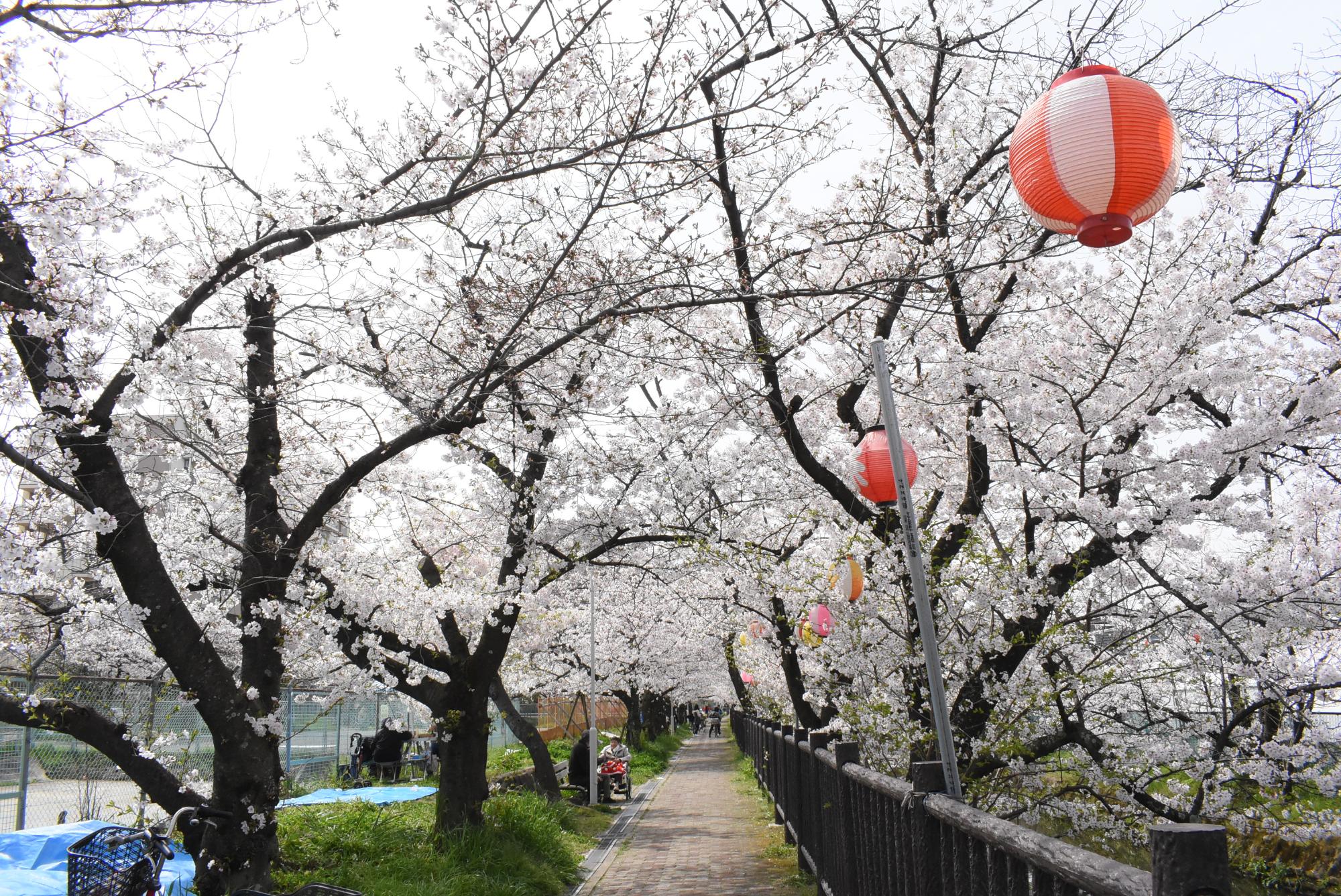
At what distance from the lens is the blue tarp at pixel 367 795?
12.2 m

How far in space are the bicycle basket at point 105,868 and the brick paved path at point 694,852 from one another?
17.2 ft

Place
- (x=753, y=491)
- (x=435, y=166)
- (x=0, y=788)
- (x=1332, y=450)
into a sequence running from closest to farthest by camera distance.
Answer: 1. (x=435, y=166)
2. (x=1332, y=450)
3. (x=0, y=788)
4. (x=753, y=491)

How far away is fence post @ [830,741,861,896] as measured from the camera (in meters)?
4.95

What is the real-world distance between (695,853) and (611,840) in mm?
1941

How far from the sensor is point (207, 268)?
6.25m

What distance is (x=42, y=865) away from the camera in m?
7.14

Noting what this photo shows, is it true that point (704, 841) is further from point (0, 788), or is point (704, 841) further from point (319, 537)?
point (0, 788)

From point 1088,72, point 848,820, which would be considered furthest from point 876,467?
point 1088,72

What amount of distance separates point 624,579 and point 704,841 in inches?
254

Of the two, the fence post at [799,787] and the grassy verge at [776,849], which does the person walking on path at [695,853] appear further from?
the fence post at [799,787]

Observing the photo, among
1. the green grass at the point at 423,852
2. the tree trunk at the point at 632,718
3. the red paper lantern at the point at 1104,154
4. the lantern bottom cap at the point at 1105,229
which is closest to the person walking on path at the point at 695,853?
the green grass at the point at 423,852

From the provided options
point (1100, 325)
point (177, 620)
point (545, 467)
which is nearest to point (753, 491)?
point (545, 467)

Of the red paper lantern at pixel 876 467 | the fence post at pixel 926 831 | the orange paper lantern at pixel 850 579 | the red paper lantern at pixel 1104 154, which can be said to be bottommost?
the fence post at pixel 926 831

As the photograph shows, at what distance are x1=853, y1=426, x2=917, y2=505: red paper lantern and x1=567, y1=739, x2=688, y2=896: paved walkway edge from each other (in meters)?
5.42
